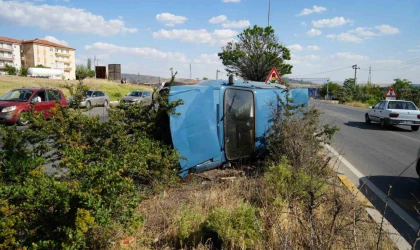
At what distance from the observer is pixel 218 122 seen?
17.5ft

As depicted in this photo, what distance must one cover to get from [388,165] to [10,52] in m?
111

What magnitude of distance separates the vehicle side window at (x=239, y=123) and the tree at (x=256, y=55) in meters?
19.0

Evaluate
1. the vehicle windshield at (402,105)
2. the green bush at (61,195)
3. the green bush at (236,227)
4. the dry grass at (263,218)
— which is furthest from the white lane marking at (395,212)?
the vehicle windshield at (402,105)

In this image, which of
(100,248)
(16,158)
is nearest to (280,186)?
(100,248)

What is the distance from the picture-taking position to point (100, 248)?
2.68 metres

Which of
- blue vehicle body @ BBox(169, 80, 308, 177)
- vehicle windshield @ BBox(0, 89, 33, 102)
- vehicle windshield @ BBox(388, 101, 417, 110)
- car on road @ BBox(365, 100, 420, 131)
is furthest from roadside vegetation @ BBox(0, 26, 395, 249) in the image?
vehicle windshield @ BBox(0, 89, 33, 102)

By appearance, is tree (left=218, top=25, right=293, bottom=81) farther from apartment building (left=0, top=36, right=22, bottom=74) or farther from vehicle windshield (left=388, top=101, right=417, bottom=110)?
apartment building (left=0, top=36, right=22, bottom=74)

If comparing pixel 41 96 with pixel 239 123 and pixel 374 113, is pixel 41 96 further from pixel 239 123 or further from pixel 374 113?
pixel 374 113

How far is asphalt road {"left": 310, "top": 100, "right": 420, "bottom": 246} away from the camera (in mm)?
4560

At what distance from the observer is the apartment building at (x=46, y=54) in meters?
92.4

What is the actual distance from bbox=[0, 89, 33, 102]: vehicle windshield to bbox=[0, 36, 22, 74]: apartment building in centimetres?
9047

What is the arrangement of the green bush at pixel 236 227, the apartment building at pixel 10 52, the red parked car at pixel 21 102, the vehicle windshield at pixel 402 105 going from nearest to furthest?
the green bush at pixel 236 227 < the red parked car at pixel 21 102 < the vehicle windshield at pixel 402 105 < the apartment building at pixel 10 52

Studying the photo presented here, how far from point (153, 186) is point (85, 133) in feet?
4.34

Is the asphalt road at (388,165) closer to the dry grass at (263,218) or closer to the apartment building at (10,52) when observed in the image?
the dry grass at (263,218)
